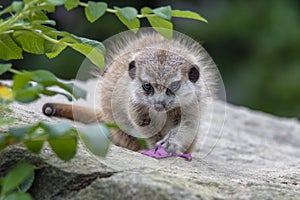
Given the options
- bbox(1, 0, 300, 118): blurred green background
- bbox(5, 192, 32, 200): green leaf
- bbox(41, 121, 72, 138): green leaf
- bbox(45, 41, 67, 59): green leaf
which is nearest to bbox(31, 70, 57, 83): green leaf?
bbox(41, 121, 72, 138): green leaf

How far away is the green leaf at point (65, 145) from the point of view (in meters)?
1.71

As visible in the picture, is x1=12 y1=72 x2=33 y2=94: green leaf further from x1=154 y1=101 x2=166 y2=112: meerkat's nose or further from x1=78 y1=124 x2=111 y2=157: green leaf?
x1=154 y1=101 x2=166 y2=112: meerkat's nose

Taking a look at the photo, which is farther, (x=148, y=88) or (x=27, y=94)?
(x=148, y=88)

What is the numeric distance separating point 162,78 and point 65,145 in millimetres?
1108

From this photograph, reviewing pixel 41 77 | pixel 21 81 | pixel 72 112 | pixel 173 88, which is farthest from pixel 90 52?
pixel 72 112

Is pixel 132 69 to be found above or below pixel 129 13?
below

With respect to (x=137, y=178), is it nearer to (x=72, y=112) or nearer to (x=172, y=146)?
(x=172, y=146)

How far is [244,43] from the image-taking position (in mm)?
7254

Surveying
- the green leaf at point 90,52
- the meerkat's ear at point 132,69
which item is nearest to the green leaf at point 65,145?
the green leaf at point 90,52

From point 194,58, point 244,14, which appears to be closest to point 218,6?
point 244,14

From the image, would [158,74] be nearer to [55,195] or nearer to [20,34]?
[20,34]

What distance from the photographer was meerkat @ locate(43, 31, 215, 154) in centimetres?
278

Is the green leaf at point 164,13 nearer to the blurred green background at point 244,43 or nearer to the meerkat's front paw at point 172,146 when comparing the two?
the meerkat's front paw at point 172,146

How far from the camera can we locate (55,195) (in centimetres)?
190
